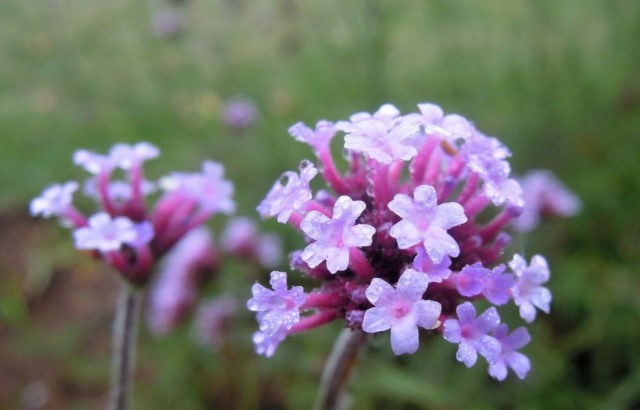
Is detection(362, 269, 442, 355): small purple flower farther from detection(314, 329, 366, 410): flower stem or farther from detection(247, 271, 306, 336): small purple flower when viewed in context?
detection(314, 329, 366, 410): flower stem

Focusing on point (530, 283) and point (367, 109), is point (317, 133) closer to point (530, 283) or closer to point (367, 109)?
point (530, 283)

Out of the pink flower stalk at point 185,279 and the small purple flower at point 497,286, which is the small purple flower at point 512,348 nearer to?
the small purple flower at point 497,286

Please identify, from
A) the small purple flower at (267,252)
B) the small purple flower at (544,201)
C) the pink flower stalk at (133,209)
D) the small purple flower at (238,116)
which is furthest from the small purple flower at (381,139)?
the small purple flower at (238,116)

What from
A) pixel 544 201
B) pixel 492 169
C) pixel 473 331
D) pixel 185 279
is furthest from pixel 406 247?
pixel 185 279

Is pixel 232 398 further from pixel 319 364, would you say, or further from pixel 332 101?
pixel 332 101

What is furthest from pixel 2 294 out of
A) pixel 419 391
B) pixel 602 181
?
pixel 602 181

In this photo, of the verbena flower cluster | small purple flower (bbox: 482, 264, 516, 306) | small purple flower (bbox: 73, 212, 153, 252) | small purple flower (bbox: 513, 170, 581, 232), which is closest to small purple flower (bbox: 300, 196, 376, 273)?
the verbena flower cluster
